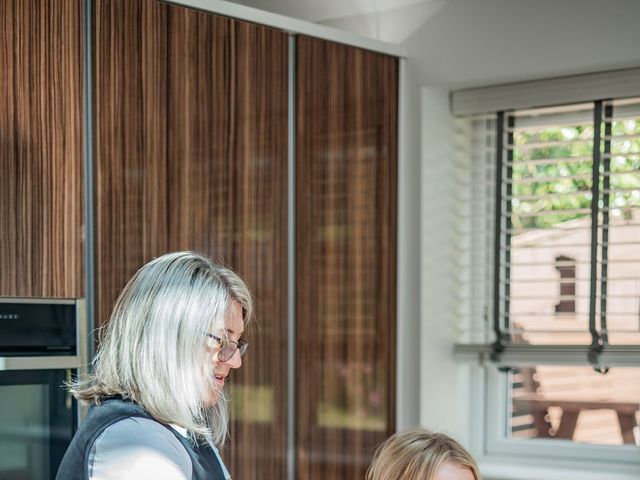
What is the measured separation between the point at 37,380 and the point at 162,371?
0.68 metres

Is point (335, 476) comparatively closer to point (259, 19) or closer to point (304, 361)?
point (304, 361)

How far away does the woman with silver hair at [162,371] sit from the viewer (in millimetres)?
1385

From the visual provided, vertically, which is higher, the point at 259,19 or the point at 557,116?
the point at 259,19

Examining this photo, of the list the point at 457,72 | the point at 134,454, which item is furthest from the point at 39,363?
the point at 457,72

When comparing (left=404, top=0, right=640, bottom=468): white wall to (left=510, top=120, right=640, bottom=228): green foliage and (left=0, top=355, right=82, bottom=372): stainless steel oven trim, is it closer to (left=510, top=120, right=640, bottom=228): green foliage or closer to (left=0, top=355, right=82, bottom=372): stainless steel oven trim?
(left=510, top=120, right=640, bottom=228): green foliage

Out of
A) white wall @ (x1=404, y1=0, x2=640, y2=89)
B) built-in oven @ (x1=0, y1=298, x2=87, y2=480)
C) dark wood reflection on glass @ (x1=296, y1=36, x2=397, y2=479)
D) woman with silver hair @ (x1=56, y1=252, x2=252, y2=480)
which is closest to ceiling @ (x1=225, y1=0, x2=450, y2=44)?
white wall @ (x1=404, y1=0, x2=640, y2=89)

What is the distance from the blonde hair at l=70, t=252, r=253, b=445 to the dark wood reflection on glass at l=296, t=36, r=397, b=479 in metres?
1.06

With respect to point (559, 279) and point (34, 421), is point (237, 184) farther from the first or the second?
point (559, 279)

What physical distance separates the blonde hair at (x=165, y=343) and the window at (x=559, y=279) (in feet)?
4.96

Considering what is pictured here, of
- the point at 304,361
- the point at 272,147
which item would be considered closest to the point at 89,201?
the point at 272,147

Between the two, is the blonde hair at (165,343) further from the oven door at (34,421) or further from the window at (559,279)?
the window at (559,279)

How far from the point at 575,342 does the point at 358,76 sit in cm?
99

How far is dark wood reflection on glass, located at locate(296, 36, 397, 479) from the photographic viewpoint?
2578 millimetres

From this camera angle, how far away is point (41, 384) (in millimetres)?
2039
